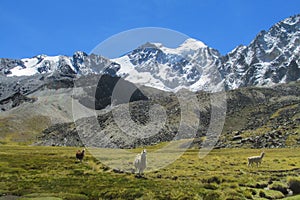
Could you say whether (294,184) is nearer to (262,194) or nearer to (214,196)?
(262,194)

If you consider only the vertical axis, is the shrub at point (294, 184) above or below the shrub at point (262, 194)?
above

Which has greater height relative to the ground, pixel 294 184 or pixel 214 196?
pixel 294 184

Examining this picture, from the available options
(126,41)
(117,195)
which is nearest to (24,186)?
(117,195)

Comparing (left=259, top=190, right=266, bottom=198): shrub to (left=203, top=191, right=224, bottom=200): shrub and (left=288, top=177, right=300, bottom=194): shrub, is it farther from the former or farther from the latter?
(left=288, top=177, right=300, bottom=194): shrub

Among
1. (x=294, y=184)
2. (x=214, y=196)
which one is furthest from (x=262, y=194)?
(x=214, y=196)

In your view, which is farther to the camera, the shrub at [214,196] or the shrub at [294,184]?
the shrub at [294,184]

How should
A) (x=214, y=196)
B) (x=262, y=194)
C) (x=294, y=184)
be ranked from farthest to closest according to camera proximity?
1. (x=294, y=184)
2. (x=262, y=194)
3. (x=214, y=196)

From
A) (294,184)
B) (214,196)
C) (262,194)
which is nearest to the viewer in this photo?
(214,196)

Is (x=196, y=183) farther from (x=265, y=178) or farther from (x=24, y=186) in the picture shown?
(x=24, y=186)

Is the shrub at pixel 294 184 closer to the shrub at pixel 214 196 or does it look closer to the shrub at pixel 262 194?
the shrub at pixel 262 194

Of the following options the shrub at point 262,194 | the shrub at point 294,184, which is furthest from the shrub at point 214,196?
the shrub at point 294,184

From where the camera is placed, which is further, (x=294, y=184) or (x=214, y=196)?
(x=294, y=184)

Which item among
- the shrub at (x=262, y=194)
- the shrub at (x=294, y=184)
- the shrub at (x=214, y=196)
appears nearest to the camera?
the shrub at (x=214, y=196)

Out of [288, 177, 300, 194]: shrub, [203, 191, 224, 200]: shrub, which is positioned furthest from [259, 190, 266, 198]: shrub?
[288, 177, 300, 194]: shrub
